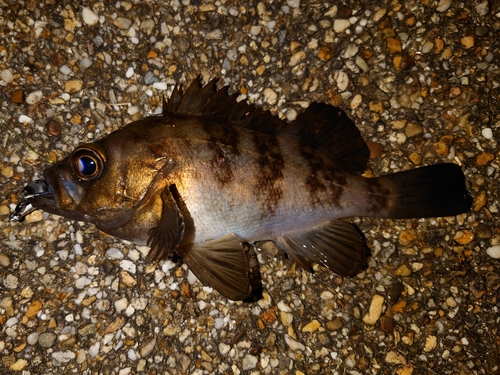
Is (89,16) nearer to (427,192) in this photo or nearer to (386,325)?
(427,192)

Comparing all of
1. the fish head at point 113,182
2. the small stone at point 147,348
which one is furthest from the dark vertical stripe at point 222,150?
the small stone at point 147,348

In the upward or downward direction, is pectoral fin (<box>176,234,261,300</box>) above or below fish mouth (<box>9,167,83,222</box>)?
below

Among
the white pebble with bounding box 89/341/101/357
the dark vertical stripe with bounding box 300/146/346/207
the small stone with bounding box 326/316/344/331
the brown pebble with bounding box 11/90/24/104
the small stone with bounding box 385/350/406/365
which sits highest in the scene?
the brown pebble with bounding box 11/90/24/104

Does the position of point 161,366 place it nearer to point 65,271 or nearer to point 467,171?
point 65,271

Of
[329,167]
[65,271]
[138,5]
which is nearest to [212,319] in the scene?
[65,271]

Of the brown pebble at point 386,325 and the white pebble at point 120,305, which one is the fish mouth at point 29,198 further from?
the brown pebble at point 386,325

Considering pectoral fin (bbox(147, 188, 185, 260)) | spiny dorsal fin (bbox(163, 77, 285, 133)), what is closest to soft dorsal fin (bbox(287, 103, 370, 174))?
spiny dorsal fin (bbox(163, 77, 285, 133))

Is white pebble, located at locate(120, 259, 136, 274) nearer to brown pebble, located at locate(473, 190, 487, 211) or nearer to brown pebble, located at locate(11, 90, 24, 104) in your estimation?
brown pebble, located at locate(11, 90, 24, 104)

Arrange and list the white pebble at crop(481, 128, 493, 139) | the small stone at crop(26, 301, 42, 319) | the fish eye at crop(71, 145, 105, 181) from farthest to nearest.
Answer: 1. the white pebble at crop(481, 128, 493, 139)
2. the small stone at crop(26, 301, 42, 319)
3. the fish eye at crop(71, 145, 105, 181)
